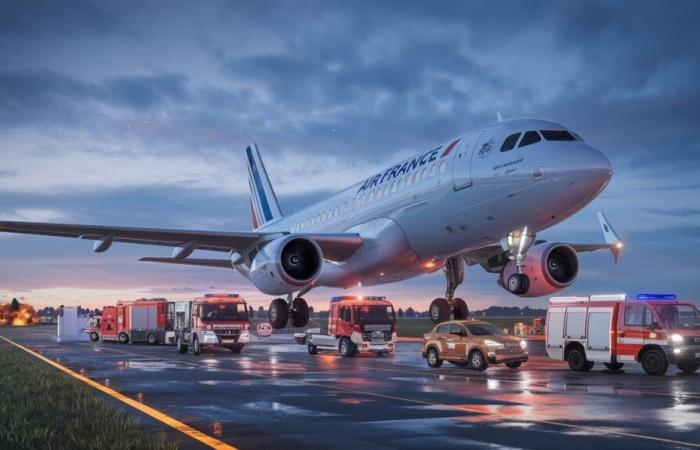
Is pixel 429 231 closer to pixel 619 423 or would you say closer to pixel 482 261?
pixel 482 261

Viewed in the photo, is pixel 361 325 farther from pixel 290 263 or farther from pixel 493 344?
pixel 493 344

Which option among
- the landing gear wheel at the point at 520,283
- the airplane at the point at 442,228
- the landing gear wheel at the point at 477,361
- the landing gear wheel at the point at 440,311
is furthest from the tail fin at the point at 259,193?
the landing gear wheel at the point at 520,283

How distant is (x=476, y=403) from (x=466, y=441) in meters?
4.73

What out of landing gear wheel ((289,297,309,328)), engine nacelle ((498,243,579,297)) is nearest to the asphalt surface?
engine nacelle ((498,243,579,297))

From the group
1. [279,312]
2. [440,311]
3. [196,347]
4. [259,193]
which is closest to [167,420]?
[440,311]

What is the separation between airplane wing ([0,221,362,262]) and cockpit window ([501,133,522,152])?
7460mm

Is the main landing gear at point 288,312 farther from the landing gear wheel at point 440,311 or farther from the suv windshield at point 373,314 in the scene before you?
the landing gear wheel at point 440,311

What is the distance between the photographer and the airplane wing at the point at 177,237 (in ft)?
87.0

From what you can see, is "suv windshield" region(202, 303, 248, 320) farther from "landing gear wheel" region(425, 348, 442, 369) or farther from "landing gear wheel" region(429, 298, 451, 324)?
"landing gear wheel" region(425, 348, 442, 369)

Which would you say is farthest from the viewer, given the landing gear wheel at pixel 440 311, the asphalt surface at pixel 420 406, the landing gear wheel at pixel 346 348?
the landing gear wheel at pixel 346 348

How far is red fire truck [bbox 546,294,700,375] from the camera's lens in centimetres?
2330

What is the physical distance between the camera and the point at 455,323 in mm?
26969

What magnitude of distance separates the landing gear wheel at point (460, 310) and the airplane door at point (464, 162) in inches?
376

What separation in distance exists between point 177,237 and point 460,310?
10945mm
